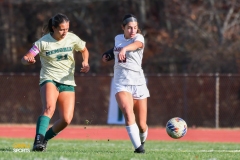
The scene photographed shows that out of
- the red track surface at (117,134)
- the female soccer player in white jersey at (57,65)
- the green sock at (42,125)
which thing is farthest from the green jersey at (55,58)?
the red track surface at (117,134)

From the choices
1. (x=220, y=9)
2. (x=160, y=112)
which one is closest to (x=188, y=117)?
(x=160, y=112)

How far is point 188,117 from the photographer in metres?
22.3

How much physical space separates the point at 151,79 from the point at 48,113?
14.1 meters

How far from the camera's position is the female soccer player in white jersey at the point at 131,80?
869cm

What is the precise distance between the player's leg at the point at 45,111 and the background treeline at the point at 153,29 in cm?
1480

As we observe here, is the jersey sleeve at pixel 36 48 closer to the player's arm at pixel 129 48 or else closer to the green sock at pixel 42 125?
the green sock at pixel 42 125

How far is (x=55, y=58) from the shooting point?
9312mm

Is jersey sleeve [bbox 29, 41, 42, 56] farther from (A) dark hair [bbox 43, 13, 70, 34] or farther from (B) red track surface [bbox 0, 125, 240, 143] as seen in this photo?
(B) red track surface [bbox 0, 125, 240, 143]

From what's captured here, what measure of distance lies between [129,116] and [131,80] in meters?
0.53

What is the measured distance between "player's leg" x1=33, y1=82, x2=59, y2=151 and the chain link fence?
12.7 metres

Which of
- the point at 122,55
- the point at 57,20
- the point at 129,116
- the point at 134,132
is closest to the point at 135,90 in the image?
the point at 129,116

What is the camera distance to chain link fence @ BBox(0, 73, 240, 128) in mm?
22109

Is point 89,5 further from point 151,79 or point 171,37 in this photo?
point 151,79

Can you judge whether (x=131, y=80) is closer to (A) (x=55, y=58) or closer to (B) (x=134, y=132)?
(B) (x=134, y=132)
